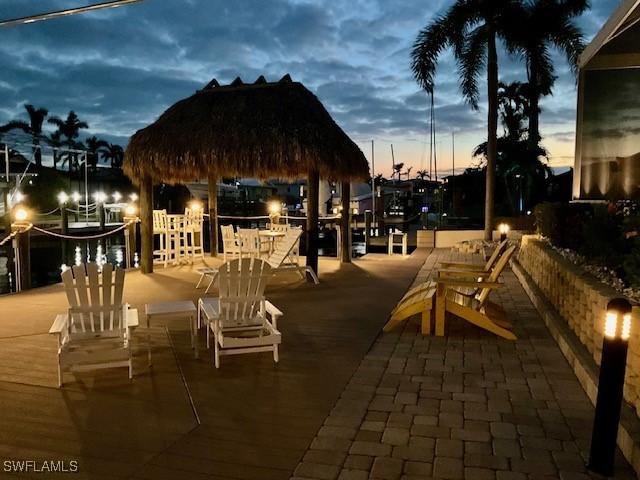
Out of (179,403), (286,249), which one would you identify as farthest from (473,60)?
(179,403)

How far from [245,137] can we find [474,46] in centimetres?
850

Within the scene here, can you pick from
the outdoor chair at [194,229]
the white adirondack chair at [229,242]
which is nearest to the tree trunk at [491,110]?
the white adirondack chair at [229,242]

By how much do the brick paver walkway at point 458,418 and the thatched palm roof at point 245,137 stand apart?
4597 millimetres

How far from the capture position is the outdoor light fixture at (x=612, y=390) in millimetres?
2527

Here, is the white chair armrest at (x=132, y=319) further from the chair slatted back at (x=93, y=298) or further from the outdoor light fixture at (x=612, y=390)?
the outdoor light fixture at (x=612, y=390)

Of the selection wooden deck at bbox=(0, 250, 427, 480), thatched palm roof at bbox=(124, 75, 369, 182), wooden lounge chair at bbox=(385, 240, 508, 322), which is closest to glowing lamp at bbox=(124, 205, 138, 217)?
thatched palm roof at bbox=(124, 75, 369, 182)

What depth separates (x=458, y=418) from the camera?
3.24 meters

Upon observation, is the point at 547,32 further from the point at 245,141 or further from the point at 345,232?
the point at 245,141

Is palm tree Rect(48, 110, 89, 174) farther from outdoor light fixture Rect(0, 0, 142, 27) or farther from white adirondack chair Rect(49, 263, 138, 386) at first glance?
white adirondack chair Rect(49, 263, 138, 386)

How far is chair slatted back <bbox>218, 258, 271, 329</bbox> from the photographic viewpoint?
175 inches

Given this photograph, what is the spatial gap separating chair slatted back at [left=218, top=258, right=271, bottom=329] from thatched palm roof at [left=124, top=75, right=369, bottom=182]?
4242 mm

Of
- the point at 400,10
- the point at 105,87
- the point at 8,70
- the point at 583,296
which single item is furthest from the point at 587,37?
the point at 8,70

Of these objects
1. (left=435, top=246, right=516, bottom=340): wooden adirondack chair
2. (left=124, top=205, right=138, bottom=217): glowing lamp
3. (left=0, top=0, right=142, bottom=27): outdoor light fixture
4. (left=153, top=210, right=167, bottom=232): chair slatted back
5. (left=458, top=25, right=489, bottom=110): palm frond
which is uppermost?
(left=458, top=25, right=489, bottom=110): palm frond

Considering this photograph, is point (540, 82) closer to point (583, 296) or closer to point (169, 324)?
point (583, 296)
